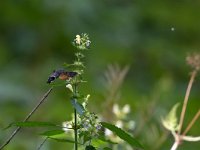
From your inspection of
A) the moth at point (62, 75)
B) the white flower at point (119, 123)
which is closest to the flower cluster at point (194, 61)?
the white flower at point (119, 123)

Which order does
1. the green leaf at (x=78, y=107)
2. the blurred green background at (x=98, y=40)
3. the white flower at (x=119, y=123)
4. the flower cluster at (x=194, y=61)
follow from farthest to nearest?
the blurred green background at (x=98, y=40) → the white flower at (x=119, y=123) → the flower cluster at (x=194, y=61) → the green leaf at (x=78, y=107)

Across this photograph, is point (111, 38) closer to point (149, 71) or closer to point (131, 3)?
point (149, 71)

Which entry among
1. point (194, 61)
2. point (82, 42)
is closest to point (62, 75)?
point (82, 42)

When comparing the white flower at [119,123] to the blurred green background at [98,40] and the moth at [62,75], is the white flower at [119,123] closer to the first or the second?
the moth at [62,75]

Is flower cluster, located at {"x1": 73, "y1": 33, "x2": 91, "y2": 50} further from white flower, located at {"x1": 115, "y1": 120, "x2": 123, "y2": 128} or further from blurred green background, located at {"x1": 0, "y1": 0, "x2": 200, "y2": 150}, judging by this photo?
blurred green background, located at {"x1": 0, "y1": 0, "x2": 200, "y2": 150}

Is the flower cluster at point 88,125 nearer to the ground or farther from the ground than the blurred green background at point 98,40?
nearer to the ground

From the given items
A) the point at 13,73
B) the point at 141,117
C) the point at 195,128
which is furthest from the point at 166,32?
the point at 141,117

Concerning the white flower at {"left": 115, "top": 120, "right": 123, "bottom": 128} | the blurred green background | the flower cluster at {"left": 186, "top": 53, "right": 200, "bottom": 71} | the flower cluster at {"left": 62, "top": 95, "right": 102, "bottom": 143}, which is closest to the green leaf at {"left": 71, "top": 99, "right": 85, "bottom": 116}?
the flower cluster at {"left": 62, "top": 95, "right": 102, "bottom": 143}

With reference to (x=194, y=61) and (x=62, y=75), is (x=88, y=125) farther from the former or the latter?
(x=194, y=61)
